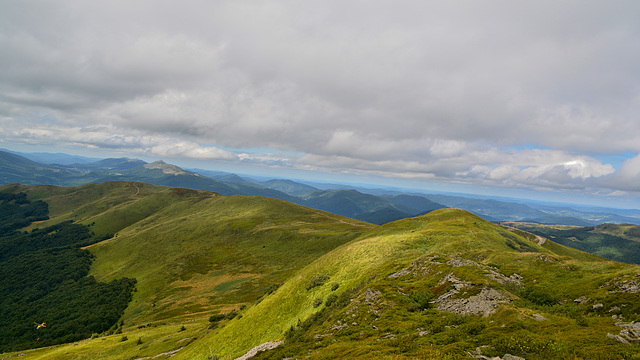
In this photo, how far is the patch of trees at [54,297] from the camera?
80875 millimetres

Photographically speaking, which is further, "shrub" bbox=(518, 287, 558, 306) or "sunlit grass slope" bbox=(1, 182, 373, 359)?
"sunlit grass slope" bbox=(1, 182, 373, 359)

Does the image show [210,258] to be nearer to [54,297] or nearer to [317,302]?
[54,297]

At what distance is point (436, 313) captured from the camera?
18.8 meters

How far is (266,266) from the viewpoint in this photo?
9562 cm

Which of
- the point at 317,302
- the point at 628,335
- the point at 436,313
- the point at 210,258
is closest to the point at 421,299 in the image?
the point at 436,313

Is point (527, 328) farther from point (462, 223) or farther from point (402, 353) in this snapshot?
point (462, 223)

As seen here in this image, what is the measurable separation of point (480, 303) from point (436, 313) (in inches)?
125

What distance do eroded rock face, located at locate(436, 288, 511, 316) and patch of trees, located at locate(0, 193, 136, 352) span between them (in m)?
103

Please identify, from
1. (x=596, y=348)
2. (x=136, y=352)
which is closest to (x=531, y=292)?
(x=596, y=348)

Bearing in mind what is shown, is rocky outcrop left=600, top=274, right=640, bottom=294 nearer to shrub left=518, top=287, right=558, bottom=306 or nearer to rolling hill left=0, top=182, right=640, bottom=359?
rolling hill left=0, top=182, right=640, bottom=359

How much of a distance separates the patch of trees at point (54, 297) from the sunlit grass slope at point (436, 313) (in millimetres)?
76264

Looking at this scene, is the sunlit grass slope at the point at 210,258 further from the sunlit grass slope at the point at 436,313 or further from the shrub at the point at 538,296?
the shrub at the point at 538,296

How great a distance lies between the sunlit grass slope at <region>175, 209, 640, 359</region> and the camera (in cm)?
1276

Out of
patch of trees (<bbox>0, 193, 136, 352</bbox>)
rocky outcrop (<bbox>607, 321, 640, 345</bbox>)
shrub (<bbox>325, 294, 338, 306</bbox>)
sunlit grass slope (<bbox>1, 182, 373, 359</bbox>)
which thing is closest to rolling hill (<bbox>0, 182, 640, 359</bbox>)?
rocky outcrop (<bbox>607, 321, 640, 345</bbox>)
